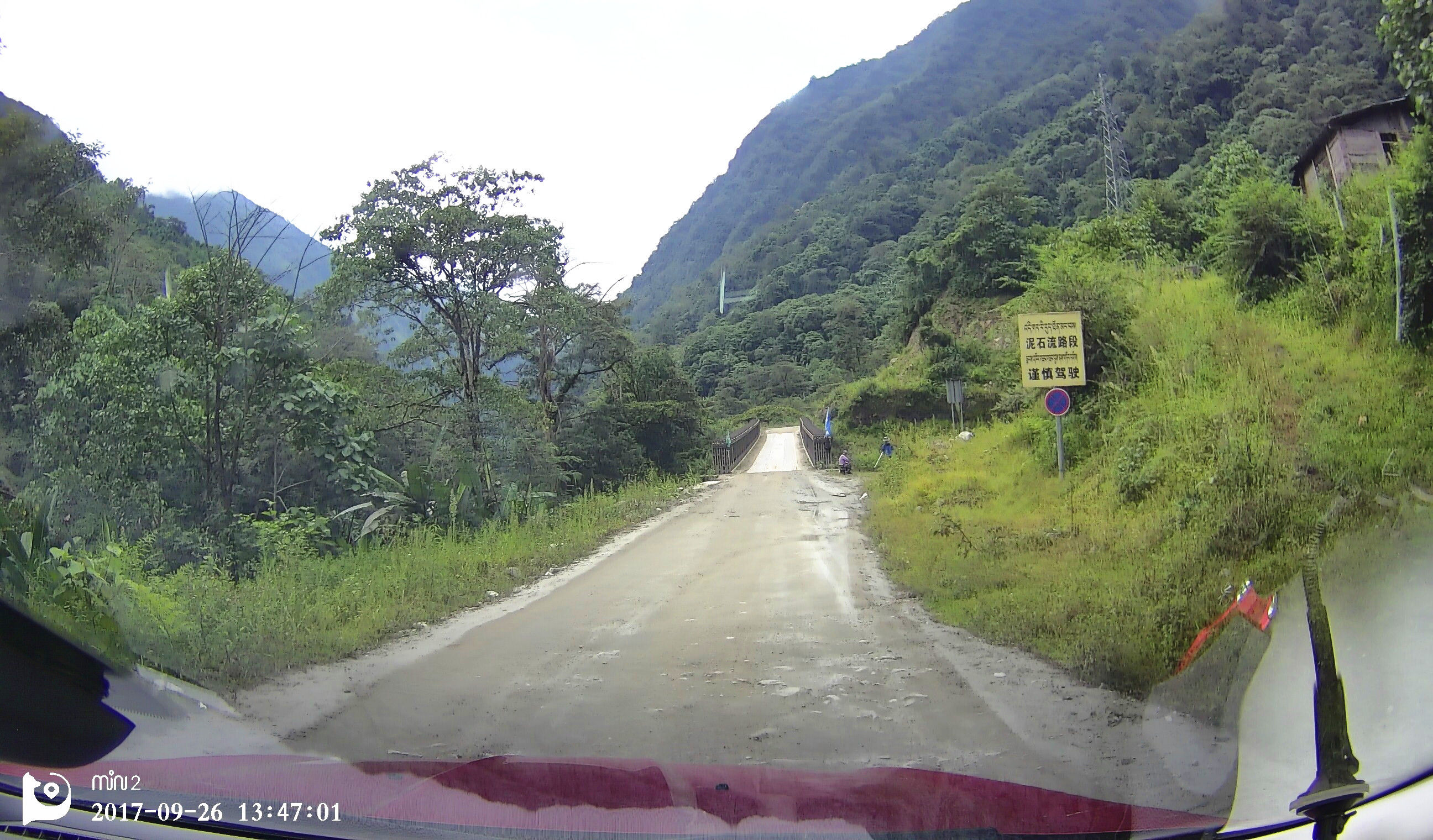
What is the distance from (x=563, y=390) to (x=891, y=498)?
15.5 meters

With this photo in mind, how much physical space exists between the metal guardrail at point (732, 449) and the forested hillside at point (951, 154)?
6.17 metres

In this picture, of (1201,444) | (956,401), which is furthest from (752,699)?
(956,401)

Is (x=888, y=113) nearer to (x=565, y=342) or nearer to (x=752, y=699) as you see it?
(x=565, y=342)

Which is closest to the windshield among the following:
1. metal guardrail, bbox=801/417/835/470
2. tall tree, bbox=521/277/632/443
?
tall tree, bbox=521/277/632/443

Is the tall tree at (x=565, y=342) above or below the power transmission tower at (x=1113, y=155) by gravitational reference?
below

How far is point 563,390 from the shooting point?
77.7 feet

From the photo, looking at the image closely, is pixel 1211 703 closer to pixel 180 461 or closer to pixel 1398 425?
pixel 1398 425

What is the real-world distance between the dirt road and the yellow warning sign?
2120 millimetres

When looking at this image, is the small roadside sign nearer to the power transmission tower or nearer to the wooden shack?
the wooden shack

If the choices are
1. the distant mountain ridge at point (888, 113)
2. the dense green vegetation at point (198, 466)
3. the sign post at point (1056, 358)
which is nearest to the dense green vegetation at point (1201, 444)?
the sign post at point (1056, 358)

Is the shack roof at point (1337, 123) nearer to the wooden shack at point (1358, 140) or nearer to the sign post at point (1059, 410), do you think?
the wooden shack at point (1358, 140)

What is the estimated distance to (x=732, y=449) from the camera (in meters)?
32.4

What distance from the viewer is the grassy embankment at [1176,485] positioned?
3830 mm

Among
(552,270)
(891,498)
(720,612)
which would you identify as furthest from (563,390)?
(720,612)
